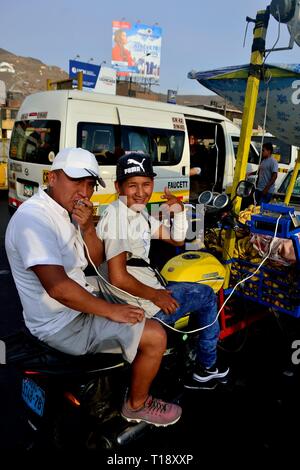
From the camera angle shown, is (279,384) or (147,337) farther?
(279,384)

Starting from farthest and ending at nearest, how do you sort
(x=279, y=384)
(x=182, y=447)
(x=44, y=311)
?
(x=279, y=384)
(x=182, y=447)
(x=44, y=311)

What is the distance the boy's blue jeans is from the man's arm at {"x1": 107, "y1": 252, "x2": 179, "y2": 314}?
159 millimetres

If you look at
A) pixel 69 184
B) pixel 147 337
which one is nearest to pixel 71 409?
pixel 147 337

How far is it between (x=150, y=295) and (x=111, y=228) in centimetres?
44

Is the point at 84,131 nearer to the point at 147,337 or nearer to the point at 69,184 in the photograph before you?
the point at 69,184

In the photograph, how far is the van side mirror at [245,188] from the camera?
106 inches

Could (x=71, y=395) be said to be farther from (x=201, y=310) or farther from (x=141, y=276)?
(x=201, y=310)

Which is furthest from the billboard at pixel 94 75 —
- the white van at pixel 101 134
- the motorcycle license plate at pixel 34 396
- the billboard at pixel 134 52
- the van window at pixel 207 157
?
the motorcycle license plate at pixel 34 396

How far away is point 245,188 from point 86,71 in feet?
60.9

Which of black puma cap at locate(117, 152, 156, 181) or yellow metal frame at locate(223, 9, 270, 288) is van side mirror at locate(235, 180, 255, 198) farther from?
black puma cap at locate(117, 152, 156, 181)

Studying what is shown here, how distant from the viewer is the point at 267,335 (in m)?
3.55

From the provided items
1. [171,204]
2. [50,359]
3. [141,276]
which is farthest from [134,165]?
[50,359]

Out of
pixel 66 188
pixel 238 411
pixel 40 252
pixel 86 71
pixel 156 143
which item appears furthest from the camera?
pixel 86 71

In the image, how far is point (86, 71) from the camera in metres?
18.9
